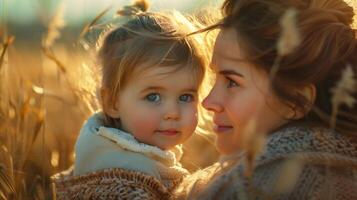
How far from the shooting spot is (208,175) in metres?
2.85

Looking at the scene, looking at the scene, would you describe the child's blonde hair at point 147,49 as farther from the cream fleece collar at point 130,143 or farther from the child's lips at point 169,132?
the child's lips at point 169,132

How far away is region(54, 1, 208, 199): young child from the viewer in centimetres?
315

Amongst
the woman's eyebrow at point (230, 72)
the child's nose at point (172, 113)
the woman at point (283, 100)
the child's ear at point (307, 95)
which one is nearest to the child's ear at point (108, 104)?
the child's nose at point (172, 113)

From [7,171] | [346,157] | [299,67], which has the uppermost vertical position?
[299,67]

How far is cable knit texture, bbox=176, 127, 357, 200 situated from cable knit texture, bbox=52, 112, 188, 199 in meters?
0.44

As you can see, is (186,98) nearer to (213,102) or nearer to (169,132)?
(169,132)

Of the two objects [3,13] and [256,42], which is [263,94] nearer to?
[256,42]

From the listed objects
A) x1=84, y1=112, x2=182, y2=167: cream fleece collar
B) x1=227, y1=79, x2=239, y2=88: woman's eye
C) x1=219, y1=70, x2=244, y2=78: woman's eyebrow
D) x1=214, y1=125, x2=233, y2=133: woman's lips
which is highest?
x1=219, y1=70, x2=244, y2=78: woman's eyebrow

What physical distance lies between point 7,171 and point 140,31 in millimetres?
831

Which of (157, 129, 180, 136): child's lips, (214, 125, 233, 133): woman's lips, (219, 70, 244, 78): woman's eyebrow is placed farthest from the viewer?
(157, 129, 180, 136): child's lips

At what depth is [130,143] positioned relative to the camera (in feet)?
10.4

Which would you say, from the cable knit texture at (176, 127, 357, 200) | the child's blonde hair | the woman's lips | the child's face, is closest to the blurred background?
the child's blonde hair

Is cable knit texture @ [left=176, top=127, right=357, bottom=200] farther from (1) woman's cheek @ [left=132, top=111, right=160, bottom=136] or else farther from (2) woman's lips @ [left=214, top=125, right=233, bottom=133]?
(1) woman's cheek @ [left=132, top=111, right=160, bottom=136]

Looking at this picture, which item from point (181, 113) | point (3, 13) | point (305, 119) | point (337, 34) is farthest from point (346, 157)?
point (3, 13)
